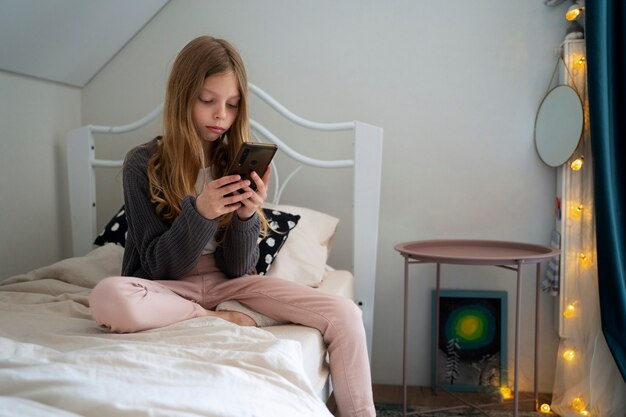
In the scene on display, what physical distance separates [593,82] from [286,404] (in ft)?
4.65

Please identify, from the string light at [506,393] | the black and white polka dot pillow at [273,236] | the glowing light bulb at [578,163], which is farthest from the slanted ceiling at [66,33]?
the string light at [506,393]

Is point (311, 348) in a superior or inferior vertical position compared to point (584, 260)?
inferior

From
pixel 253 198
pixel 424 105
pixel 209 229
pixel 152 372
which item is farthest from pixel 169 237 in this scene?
pixel 424 105

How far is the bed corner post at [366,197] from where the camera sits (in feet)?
6.82

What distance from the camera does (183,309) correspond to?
1.39 metres

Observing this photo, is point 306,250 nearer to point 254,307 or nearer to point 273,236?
point 273,236

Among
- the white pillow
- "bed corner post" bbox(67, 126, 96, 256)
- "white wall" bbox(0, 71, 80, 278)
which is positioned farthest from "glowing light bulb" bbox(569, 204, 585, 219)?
"white wall" bbox(0, 71, 80, 278)

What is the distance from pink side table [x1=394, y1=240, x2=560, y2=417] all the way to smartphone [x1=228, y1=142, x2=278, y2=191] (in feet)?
2.14

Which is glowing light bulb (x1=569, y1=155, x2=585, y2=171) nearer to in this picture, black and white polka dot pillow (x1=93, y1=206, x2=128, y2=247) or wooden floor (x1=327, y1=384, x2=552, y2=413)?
wooden floor (x1=327, y1=384, x2=552, y2=413)

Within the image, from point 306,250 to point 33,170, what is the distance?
1.03 metres

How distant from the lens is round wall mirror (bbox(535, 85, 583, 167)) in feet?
6.66

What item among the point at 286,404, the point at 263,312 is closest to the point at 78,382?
the point at 286,404

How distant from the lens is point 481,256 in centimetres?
189

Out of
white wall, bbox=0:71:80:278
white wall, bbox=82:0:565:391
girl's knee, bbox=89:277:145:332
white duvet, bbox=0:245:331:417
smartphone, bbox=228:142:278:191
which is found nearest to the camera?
white duvet, bbox=0:245:331:417
